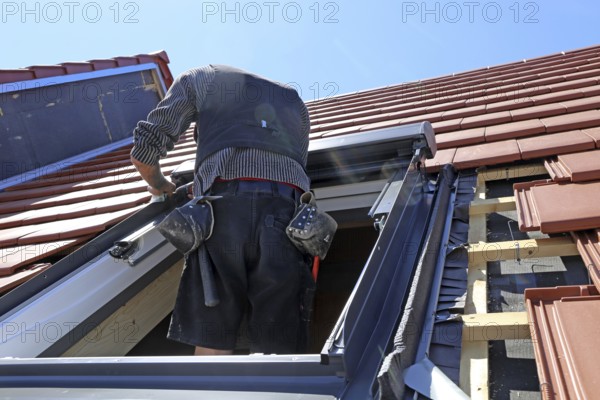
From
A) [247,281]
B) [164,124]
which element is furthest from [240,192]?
[164,124]

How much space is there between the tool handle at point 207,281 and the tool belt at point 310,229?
1.23 ft

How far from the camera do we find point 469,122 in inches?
122

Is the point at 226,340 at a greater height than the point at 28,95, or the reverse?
the point at 28,95

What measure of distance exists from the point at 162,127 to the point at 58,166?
3.59 m

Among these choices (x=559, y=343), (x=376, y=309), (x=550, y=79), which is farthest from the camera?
(x=550, y=79)

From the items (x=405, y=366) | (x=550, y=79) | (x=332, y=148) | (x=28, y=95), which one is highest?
(x=550, y=79)

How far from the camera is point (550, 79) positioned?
385 cm

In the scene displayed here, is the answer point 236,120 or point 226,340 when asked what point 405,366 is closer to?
point 226,340

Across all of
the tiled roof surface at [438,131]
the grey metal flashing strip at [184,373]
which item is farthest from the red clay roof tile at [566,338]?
the grey metal flashing strip at [184,373]

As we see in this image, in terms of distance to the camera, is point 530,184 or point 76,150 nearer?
point 530,184

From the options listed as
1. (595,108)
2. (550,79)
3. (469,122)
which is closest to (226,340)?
(469,122)

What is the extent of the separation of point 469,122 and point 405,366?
2.26 m

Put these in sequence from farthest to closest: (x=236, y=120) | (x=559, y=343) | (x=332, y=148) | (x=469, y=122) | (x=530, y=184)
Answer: (x=469, y=122) → (x=332, y=148) → (x=236, y=120) → (x=530, y=184) → (x=559, y=343)

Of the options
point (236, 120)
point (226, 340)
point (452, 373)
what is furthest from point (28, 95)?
point (452, 373)
